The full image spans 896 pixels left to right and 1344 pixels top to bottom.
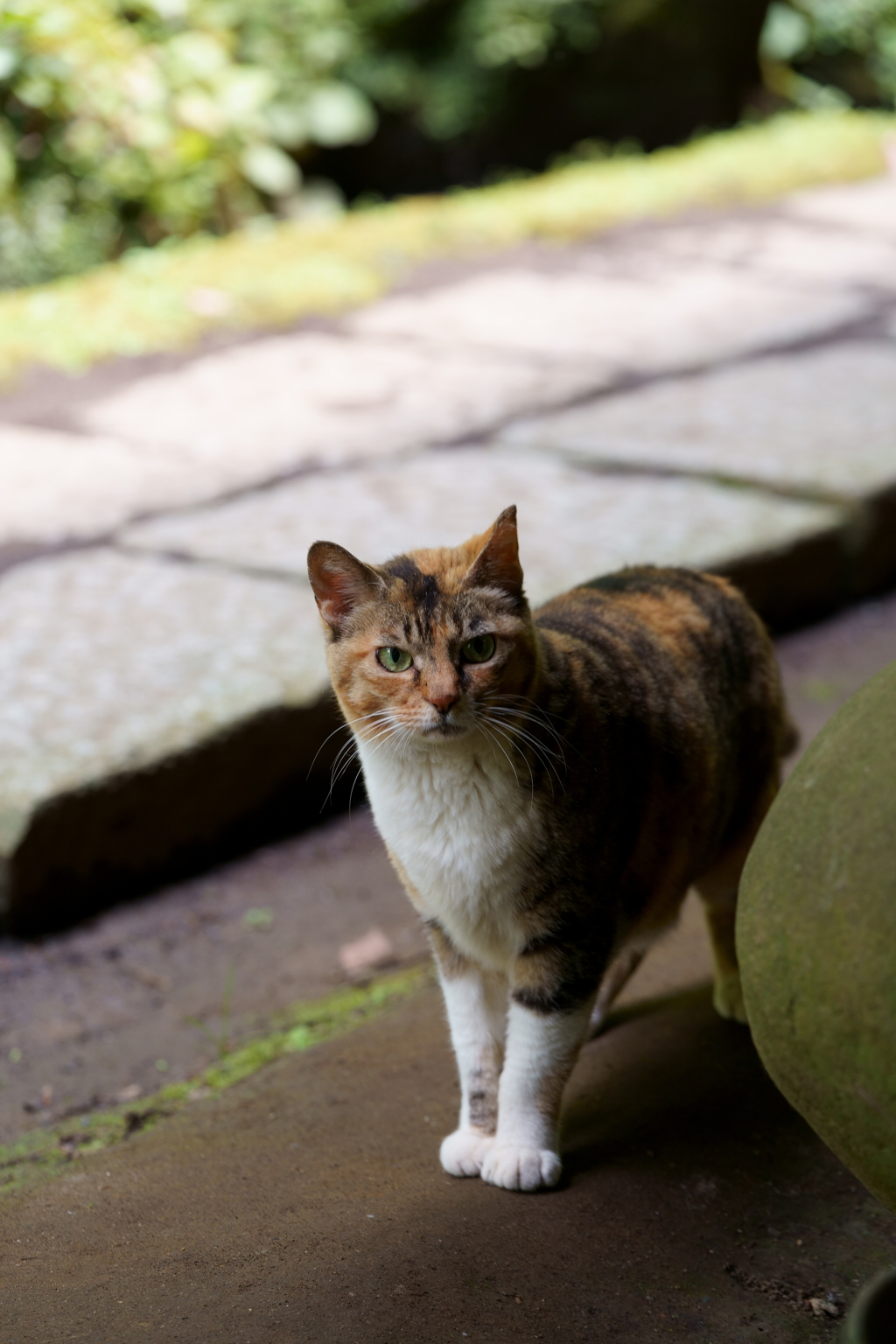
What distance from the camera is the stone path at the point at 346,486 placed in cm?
243

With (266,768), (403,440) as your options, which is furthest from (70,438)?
(266,768)

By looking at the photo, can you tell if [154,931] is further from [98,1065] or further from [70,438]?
[70,438]

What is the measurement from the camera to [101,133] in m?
5.22

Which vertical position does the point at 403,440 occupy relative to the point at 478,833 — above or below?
below

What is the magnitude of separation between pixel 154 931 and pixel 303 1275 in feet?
3.48

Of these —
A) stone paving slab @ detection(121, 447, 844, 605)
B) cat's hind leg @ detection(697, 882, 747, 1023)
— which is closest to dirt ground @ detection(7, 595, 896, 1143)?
cat's hind leg @ detection(697, 882, 747, 1023)

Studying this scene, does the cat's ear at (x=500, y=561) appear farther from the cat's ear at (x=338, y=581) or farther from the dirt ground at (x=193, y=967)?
the dirt ground at (x=193, y=967)

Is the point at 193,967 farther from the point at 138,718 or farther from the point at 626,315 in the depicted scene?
the point at 626,315

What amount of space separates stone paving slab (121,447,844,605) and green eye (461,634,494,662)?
1146mm

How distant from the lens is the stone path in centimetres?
243

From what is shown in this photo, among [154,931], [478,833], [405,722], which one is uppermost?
[405,722]

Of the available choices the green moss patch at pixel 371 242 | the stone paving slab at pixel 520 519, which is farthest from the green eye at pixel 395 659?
the green moss patch at pixel 371 242

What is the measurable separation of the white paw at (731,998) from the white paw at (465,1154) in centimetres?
44

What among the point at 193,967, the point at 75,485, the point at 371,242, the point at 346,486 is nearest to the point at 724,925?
the point at 193,967
